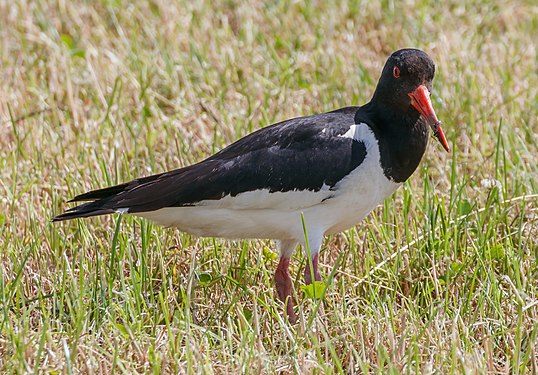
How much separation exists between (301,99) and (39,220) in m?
2.25

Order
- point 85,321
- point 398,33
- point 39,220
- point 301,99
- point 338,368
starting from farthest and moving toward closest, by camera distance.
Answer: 1. point 398,33
2. point 301,99
3. point 39,220
4. point 85,321
5. point 338,368

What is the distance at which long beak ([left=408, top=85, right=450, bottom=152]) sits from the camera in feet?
15.1

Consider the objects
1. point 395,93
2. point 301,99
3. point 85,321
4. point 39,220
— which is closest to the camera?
point 85,321

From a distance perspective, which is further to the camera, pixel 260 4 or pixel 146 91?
pixel 260 4

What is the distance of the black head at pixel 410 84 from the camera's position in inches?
185

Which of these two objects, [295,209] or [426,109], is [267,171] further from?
[426,109]

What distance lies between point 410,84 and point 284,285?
1084mm

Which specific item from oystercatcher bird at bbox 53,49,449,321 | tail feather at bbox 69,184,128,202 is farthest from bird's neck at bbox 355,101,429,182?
tail feather at bbox 69,184,128,202

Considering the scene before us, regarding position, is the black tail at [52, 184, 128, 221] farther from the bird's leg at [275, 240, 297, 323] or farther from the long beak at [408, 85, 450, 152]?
the long beak at [408, 85, 450, 152]

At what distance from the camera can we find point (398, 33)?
314 inches

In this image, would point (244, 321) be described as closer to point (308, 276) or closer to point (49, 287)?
point (308, 276)

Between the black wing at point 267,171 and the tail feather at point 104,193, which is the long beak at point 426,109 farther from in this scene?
the tail feather at point 104,193

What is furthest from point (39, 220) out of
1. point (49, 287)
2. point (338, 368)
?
point (338, 368)

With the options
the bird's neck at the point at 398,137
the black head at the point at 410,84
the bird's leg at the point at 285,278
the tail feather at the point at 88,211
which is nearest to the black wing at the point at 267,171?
the tail feather at the point at 88,211
